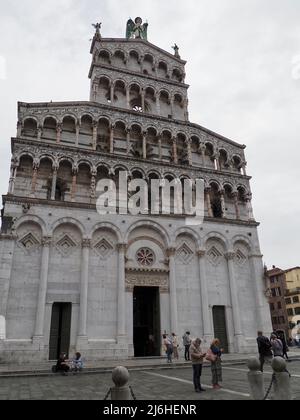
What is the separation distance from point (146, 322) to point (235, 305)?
6.80 m

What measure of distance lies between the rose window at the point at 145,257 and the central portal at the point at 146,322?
1940mm

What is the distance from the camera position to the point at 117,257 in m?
23.2

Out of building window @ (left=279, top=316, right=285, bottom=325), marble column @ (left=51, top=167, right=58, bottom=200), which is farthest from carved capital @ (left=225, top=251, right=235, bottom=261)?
building window @ (left=279, top=316, right=285, bottom=325)

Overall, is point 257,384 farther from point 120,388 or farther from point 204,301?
point 204,301

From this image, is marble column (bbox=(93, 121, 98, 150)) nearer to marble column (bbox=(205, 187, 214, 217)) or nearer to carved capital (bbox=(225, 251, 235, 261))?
marble column (bbox=(205, 187, 214, 217))

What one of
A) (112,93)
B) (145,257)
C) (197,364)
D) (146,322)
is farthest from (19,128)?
(197,364)

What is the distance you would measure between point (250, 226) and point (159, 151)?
32.5 feet

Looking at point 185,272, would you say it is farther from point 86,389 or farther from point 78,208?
point 86,389

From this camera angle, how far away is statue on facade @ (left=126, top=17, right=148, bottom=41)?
1446 inches

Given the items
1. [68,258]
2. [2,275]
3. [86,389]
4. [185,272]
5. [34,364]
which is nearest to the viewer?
[86,389]

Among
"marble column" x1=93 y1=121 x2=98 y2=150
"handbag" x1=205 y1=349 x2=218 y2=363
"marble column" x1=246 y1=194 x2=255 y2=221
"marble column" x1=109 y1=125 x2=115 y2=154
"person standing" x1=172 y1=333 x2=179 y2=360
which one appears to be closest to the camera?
"handbag" x1=205 y1=349 x2=218 y2=363

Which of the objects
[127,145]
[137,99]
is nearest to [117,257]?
[127,145]

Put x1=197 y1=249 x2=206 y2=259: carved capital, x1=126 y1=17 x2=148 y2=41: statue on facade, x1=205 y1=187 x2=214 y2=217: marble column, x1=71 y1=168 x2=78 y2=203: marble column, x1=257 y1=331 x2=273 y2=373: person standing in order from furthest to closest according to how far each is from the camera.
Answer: x1=126 y1=17 x2=148 y2=41: statue on facade
x1=205 y1=187 x2=214 y2=217: marble column
x1=197 y1=249 x2=206 y2=259: carved capital
x1=71 y1=168 x2=78 y2=203: marble column
x1=257 y1=331 x2=273 y2=373: person standing

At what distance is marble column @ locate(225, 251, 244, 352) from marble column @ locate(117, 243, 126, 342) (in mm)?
8384
